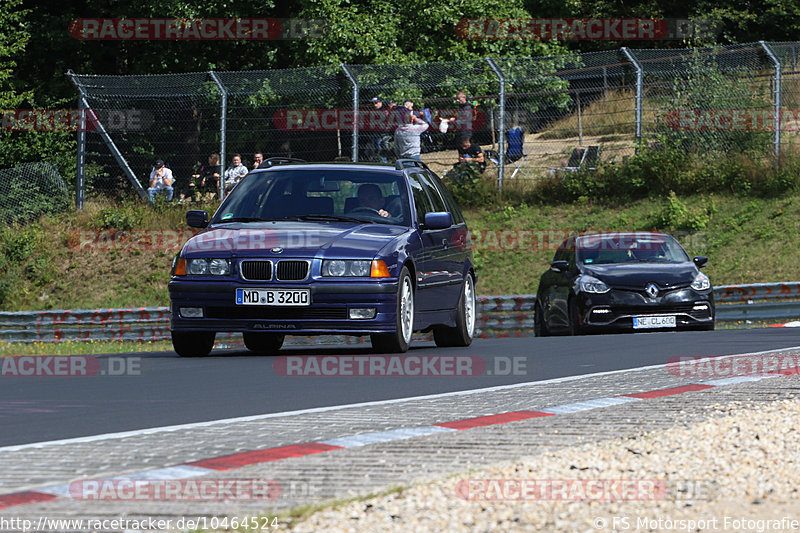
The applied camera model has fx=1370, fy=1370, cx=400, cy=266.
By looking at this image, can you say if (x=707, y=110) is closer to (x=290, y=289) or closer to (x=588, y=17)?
(x=290, y=289)

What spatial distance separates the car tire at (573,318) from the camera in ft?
54.6

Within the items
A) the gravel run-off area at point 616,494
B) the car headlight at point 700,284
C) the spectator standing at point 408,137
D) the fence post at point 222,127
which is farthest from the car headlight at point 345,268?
the fence post at point 222,127

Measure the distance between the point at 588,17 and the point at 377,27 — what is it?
48.5ft

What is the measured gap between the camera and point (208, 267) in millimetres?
11703

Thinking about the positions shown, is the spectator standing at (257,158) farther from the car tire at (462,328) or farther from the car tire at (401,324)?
the car tire at (401,324)

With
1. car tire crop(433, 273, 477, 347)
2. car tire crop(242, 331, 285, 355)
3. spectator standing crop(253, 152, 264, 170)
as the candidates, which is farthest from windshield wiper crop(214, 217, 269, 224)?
spectator standing crop(253, 152, 264, 170)

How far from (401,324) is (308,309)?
839 millimetres

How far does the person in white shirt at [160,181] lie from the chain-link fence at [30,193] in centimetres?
194

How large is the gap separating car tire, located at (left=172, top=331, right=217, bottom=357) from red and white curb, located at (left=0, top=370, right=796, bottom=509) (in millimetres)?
4709

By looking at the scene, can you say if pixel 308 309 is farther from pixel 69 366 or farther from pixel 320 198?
pixel 69 366

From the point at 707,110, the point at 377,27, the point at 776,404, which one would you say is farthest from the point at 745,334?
the point at 377,27

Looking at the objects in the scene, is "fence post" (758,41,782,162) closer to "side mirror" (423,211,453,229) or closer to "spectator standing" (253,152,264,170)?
"spectator standing" (253,152,264,170)

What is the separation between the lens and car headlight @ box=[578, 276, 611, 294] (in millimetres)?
16469

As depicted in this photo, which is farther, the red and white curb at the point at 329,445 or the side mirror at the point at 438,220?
the side mirror at the point at 438,220
